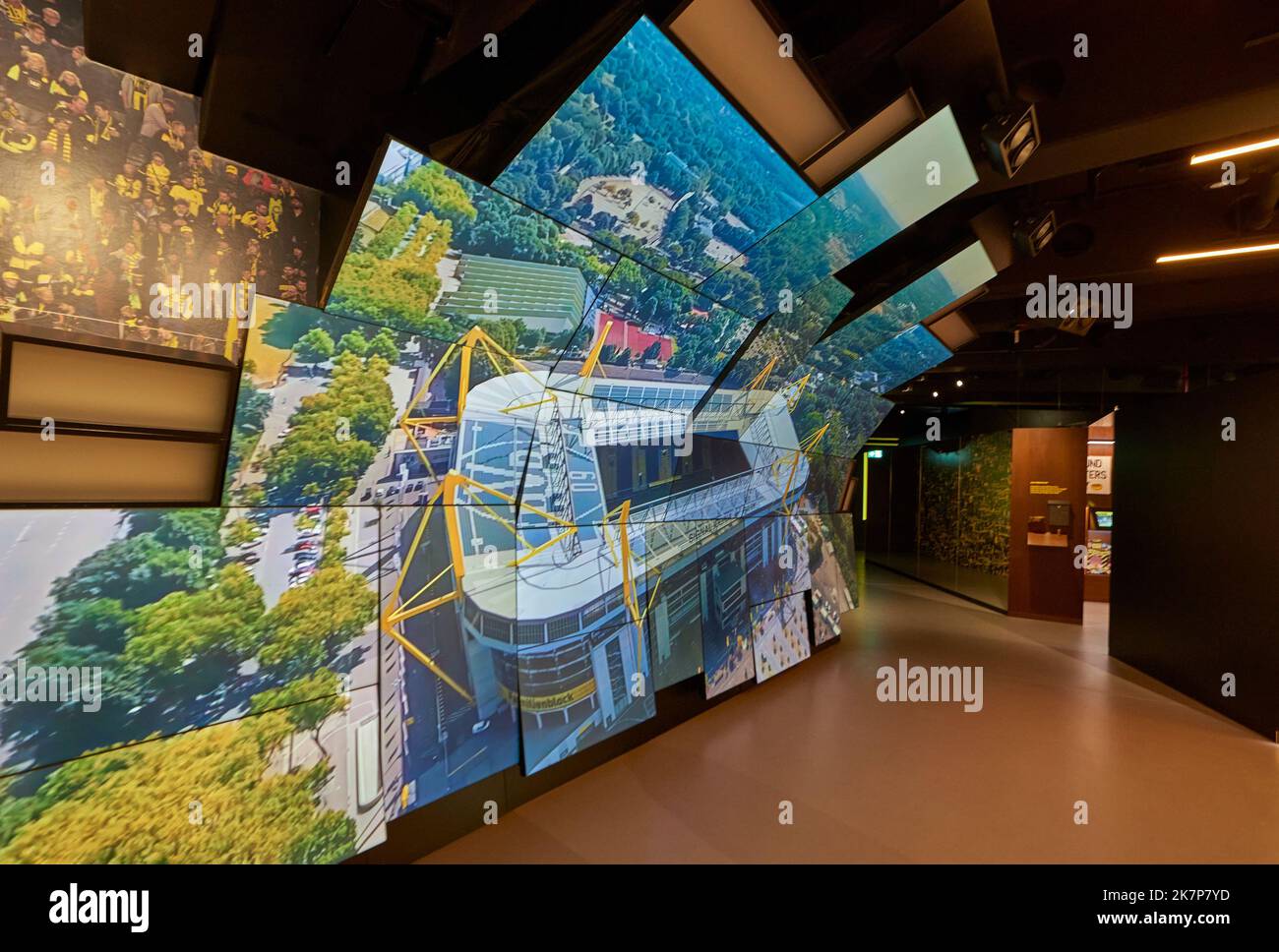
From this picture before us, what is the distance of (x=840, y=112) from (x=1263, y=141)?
8.17 ft

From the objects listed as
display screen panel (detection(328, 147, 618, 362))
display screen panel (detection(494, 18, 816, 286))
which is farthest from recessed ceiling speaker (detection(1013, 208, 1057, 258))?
display screen panel (detection(328, 147, 618, 362))

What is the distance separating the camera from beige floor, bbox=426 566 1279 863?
9.55 ft

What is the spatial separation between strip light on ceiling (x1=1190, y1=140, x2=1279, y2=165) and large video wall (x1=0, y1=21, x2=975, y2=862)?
1.51m

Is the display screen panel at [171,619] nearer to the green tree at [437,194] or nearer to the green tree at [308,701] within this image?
the green tree at [308,701]

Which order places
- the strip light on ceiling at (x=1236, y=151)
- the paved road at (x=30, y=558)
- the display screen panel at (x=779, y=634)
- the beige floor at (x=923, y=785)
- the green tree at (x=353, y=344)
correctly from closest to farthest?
the paved road at (x=30, y=558)
the green tree at (x=353, y=344)
the beige floor at (x=923, y=785)
the strip light on ceiling at (x=1236, y=151)
the display screen panel at (x=779, y=634)

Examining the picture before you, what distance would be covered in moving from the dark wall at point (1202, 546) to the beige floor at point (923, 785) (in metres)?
0.39

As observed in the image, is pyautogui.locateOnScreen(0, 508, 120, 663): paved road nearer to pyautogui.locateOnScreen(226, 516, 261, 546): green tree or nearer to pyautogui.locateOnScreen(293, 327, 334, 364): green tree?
pyautogui.locateOnScreen(226, 516, 261, 546): green tree

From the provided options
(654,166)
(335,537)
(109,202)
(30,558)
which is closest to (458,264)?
(654,166)

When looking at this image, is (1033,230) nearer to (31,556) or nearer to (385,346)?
(385,346)

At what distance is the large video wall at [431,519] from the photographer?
1788 mm

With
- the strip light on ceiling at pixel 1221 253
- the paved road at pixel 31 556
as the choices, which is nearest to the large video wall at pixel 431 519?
the paved road at pixel 31 556

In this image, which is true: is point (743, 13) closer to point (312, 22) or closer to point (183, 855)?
point (312, 22)

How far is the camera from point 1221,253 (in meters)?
4.16

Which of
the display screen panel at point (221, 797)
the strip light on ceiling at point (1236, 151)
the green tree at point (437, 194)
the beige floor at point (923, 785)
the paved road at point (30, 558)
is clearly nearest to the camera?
the paved road at point (30, 558)
